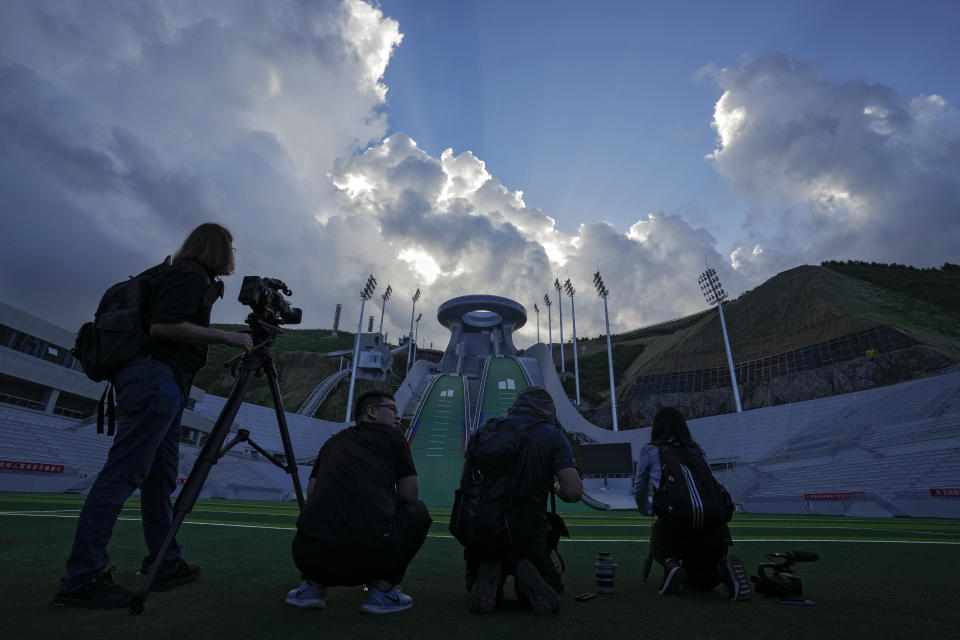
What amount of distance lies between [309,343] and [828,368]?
77211 mm

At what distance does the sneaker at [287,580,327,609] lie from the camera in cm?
243

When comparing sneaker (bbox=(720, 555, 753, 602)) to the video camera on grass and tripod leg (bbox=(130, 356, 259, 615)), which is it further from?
the video camera on grass

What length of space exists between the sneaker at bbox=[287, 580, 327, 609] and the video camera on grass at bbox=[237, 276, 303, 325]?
162cm

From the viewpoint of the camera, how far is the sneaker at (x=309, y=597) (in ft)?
7.96

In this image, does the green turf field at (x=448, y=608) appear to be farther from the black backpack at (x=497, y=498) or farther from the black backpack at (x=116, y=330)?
the black backpack at (x=116, y=330)

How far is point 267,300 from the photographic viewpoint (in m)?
2.92

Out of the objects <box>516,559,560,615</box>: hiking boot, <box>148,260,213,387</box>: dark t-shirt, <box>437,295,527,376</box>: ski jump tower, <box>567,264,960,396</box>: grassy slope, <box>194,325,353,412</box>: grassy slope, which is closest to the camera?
<box>516,559,560,615</box>: hiking boot

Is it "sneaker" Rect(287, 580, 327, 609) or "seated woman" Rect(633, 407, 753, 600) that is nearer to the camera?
"sneaker" Rect(287, 580, 327, 609)

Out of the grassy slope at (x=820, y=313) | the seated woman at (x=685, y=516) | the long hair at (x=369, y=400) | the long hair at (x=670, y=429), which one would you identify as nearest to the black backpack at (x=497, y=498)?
the long hair at (x=369, y=400)

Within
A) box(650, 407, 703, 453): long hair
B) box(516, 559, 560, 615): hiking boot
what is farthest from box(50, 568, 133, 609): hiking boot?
box(650, 407, 703, 453): long hair

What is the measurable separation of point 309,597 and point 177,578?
1.08 m

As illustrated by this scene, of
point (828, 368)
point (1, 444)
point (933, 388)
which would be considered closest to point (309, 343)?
point (1, 444)

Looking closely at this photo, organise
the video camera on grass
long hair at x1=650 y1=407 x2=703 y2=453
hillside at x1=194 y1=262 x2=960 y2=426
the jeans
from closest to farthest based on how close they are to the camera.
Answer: the jeans → the video camera on grass → long hair at x1=650 y1=407 x2=703 y2=453 → hillside at x1=194 y1=262 x2=960 y2=426

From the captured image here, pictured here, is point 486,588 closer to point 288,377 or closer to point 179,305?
point 179,305
